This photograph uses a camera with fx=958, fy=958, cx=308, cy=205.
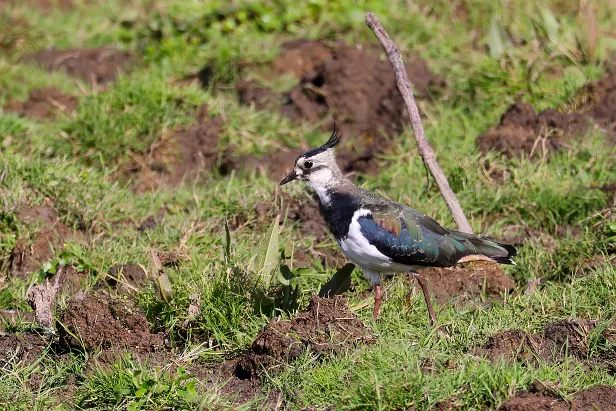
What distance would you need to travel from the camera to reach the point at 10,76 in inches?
346

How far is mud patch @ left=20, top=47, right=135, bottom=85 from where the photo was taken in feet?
29.1

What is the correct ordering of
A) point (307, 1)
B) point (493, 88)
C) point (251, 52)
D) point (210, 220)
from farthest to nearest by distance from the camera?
point (307, 1), point (251, 52), point (493, 88), point (210, 220)

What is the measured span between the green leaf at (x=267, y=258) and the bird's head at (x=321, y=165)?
472mm

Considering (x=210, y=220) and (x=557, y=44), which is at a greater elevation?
(x=557, y=44)

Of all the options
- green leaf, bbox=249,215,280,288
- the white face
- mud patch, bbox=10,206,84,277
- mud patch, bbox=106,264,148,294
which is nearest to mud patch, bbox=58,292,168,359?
mud patch, bbox=106,264,148,294

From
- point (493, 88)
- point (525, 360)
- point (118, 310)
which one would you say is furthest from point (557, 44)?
point (118, 310)

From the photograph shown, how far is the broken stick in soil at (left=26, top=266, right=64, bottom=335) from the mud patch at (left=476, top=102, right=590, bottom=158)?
11.4 ft

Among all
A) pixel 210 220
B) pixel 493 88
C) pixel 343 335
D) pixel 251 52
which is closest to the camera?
pixel 343 335

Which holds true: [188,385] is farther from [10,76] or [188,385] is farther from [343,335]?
[10,76]

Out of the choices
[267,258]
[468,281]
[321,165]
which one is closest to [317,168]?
[321,165]

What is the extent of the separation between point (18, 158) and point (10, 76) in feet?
7.17

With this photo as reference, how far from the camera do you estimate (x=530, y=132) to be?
290 inches

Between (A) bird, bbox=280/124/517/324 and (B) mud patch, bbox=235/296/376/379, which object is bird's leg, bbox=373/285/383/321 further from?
(B) mud patch, bbox=235/296/376/379

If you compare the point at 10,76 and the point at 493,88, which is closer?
the point at 493,88
